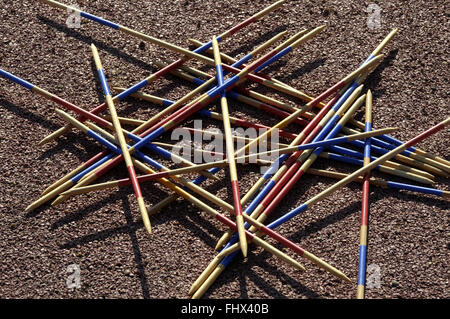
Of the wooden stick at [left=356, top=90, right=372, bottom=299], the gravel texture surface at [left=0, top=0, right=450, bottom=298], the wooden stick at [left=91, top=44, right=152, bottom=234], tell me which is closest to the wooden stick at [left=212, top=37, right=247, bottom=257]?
the gravel texture surface at [left=0, top=0, right=450, bottom=298]

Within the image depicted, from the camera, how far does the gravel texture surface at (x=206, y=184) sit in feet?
Result: 14.4

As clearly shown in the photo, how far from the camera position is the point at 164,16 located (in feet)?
20.4

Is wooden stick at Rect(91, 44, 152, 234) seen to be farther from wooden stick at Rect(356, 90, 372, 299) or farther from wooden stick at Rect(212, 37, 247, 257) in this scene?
wooden stick at Rect(356, 90, 372, 299)

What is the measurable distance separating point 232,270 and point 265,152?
95cm

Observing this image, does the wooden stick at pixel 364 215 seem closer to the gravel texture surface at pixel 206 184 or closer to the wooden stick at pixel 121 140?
the gravel texture surface at pixel 206 184

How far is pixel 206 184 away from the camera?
194 inches

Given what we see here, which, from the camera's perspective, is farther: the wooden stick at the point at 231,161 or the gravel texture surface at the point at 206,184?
the gravel texture surface at the point at 206,184

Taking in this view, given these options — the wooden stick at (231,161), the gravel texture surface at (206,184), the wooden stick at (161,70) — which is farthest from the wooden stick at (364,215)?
the wooden stick at (161,70)

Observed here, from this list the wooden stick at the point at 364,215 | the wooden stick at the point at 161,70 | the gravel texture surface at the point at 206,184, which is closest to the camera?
the wooden stick at the point at 364,215

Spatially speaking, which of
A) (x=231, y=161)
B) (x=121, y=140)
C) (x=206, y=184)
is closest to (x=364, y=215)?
(x=231, y=161)

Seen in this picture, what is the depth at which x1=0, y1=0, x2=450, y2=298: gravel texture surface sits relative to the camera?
173 inches

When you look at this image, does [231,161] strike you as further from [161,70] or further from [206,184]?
[161,70]
